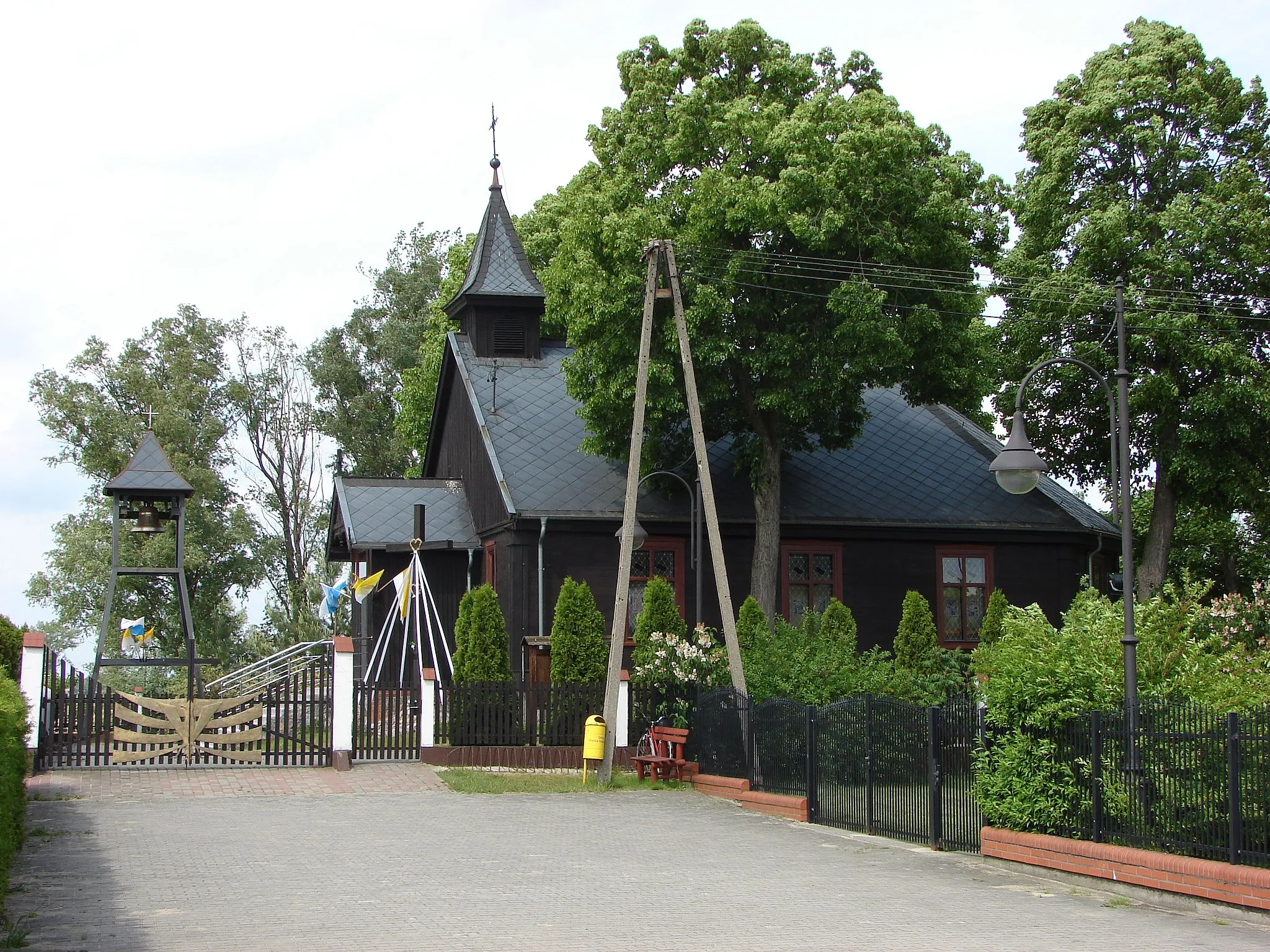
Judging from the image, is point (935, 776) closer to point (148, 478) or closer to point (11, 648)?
point (11, 648)

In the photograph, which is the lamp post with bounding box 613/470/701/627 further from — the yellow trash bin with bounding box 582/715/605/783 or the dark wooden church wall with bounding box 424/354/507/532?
the dark wooden church wall with bounding box 424/354/507/532

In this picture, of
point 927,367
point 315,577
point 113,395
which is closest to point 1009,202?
point 927,367

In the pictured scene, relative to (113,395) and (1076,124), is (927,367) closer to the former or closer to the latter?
(1076,124)

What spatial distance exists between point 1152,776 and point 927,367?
1502 cm

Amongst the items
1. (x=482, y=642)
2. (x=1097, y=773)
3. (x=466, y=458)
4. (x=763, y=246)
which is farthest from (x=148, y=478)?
(x=1097, y=773)

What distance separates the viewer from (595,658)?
2262cm

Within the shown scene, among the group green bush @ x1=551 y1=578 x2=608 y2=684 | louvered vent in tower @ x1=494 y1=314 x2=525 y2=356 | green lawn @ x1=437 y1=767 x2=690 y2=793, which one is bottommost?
green lawn @ x1=437 y1=767 x2=690 y2=793

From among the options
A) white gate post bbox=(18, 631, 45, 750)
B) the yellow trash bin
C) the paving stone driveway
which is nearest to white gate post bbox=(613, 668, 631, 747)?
the yellow trash bin

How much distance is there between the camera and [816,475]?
2920 cm

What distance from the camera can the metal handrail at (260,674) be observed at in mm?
27625

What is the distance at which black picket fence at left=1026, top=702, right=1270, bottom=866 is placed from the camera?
1051 centimetres

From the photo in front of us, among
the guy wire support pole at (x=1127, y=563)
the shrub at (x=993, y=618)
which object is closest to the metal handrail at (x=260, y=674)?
the shrub at (x=993, y=618)

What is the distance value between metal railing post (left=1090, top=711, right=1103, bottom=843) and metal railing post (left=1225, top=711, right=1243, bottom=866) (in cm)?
145

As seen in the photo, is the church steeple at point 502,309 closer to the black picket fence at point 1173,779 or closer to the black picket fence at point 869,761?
the black picket fence at point 869,761
